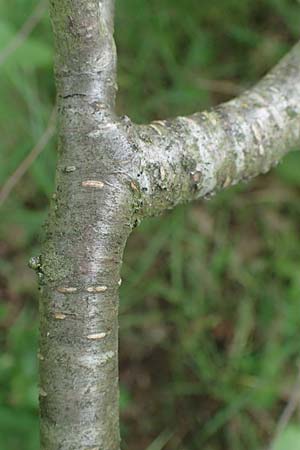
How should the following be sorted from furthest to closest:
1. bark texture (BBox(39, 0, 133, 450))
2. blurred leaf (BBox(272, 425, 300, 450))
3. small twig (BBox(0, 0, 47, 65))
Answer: small twig (BBox(0, 0, 47, 65)), blurred leaf (BBox(272, 425, 300, 450)), bark texture (BBox(39, 0, 133, 450))

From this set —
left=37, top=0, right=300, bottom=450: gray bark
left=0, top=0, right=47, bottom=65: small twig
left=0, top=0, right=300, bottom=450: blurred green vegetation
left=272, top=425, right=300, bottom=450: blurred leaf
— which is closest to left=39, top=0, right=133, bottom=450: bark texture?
left=37, top=0, right=300, bottom=450: gray bark

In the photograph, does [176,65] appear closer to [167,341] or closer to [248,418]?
[167,341]

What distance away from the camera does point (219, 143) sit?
869 millimetres

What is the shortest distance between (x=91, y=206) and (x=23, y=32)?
90 centimetres

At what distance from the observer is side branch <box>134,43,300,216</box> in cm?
79

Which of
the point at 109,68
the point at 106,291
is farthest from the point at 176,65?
the point at 106,291

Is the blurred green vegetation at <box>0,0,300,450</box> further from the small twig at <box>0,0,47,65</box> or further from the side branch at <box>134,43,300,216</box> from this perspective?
the side branch at <box>134,43,300,216</box>

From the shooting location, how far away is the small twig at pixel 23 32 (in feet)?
4.72

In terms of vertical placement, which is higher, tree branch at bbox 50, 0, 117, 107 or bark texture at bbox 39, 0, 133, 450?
tree branch at bbox 50, 0, 117, 107

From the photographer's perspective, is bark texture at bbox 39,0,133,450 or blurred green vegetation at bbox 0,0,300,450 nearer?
bark texture at bbox 39,0,133,450

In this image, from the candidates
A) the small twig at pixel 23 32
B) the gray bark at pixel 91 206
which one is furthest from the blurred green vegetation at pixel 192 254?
the gray bark at pixel 91 206

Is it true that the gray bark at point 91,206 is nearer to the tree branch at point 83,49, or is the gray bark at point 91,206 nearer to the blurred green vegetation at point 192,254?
the tree branch at point 83,49

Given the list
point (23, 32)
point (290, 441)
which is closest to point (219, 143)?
point (290, 441)

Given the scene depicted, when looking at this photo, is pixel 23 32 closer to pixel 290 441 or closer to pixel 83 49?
pixel 83 49
